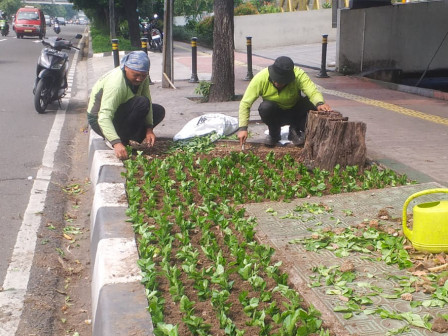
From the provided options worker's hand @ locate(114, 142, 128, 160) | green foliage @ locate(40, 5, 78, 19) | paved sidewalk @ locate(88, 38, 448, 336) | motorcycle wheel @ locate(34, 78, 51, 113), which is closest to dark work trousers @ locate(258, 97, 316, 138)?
paved sidewalk @ locate(88, 38, 448, 336)

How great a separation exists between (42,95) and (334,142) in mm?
6443

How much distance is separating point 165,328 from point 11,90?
37.8ft

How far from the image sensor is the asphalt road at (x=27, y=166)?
15.8 ft

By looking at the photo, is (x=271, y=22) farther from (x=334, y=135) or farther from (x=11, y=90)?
(x=334, y=135)

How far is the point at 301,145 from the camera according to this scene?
7105 mm

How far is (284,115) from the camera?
7004mm

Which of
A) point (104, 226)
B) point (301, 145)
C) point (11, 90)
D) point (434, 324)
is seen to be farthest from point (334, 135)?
point (11, 90)

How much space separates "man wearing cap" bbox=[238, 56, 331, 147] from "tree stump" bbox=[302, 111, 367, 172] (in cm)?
49

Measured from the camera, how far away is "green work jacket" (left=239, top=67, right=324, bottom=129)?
21.0 ft

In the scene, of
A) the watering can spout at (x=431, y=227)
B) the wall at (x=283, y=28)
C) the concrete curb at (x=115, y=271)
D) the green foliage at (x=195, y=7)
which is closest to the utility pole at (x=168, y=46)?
the concrete curb at (x=115, y=271)

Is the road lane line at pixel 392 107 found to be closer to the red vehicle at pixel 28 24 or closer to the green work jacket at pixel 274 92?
the green work jacket at pixel 274 92

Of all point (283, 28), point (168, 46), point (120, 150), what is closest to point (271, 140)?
point (120, 150)

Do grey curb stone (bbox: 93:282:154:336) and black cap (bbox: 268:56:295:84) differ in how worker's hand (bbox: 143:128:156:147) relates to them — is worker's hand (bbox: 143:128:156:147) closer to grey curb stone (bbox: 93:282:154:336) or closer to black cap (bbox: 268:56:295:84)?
black cap (bbox: 268:56:295:84)

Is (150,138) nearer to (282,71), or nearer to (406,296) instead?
(282,71)
